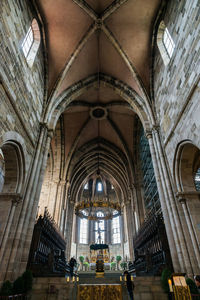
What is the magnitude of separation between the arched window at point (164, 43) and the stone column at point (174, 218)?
471 centimetres

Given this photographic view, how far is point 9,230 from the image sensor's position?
26.1ft

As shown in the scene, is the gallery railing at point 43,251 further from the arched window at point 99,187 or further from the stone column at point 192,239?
the arched window at point 99,187

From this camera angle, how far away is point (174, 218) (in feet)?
29.1

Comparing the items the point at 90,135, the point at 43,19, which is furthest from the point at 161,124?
the point at 90,135

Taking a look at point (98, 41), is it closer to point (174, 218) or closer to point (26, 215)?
point (26, 215)

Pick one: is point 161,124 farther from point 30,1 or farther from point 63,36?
point 30,1

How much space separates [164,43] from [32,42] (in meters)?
8.13

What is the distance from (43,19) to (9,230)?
1219 cm

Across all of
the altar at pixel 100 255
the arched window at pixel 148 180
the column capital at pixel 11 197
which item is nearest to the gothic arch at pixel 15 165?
the column capital at pixel 11 197

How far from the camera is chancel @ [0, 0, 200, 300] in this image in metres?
7.80

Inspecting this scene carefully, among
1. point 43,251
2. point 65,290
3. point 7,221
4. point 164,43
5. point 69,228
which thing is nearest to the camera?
point 65,290

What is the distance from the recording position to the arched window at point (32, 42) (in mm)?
11172

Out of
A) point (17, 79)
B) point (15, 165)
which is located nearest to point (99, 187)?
point (15, 165)

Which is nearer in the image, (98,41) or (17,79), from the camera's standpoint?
(17,79)
